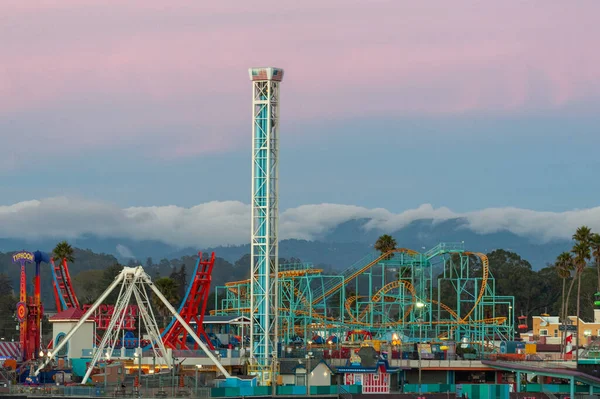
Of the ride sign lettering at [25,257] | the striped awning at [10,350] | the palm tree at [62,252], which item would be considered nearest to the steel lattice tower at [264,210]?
the ride sign lettering at [25,257]

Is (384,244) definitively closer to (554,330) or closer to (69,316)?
(554,330)

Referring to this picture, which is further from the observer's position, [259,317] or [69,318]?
[69,318]

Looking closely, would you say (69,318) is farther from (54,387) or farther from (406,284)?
(406,284)

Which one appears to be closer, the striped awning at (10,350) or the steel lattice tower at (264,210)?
the steel lattice tower at (264,210)

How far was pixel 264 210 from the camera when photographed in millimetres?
85875

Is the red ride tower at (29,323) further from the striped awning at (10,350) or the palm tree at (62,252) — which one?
the palm tree at (62,252)

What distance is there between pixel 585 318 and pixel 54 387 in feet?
344

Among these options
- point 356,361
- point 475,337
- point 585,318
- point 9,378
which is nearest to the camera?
point 9,378

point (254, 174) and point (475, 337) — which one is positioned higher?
point (254, 174)

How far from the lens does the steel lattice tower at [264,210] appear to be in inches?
3314

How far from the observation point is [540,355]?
98.1m

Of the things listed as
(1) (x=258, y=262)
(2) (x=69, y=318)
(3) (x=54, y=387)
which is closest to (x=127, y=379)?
(3) (x=54, y=387)

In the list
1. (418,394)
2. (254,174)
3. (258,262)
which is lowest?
(418,394)

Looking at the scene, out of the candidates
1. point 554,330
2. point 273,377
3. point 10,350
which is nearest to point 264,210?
point 273,377
